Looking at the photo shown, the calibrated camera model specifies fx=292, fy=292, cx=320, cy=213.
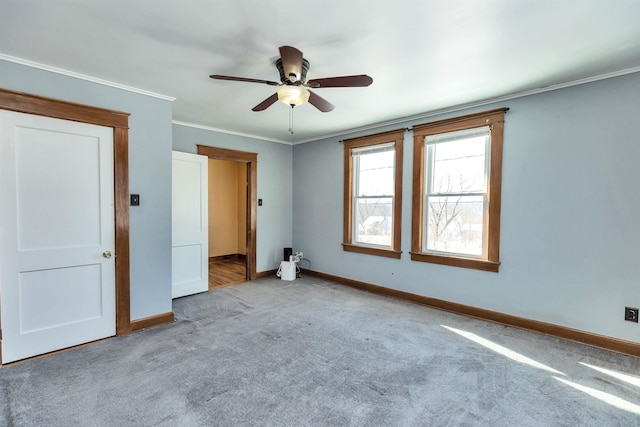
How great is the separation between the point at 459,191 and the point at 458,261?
0.89 meters

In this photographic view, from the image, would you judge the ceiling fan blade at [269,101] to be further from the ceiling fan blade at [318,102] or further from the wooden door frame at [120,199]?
the wooden door frame at [120,199]

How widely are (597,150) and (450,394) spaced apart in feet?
8.69

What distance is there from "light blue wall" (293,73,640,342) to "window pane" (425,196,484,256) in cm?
27

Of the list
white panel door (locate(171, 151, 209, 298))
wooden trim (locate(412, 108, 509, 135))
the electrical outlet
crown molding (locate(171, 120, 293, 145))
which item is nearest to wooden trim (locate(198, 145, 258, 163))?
white panel door (locate(171, 151, 209, 298))

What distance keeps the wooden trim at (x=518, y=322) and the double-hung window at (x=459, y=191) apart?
534mm

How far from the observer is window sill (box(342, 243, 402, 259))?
4.32m

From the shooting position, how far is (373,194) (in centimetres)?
466

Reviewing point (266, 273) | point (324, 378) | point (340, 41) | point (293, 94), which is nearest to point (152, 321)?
point (324, 378)

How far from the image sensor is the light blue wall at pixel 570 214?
267 cm

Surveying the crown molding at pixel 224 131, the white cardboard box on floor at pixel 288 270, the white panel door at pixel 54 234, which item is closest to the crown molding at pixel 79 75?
the white panel door at pixel 54 234

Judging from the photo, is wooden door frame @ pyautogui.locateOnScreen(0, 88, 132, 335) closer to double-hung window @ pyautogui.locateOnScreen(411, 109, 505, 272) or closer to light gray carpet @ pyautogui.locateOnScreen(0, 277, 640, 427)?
light gray carpet @ pyautogui.locateOnScreen(0, 277, 640, 427)

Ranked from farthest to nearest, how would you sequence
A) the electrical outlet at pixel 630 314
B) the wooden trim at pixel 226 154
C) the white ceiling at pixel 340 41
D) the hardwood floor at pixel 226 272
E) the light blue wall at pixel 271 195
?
the light blue wall at pixel 271 195 < the hardwood floor at pixel 226 272 < the wooden trim at pixel 226 154 < the electrical outlet at pixel 630 314 < the white ceiling at pixel 340 41

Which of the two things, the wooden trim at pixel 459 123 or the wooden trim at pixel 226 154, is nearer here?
the wooden trim at pixel 459 123

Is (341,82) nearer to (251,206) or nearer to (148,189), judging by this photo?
(148,189)
